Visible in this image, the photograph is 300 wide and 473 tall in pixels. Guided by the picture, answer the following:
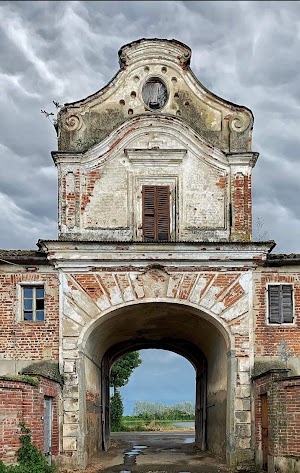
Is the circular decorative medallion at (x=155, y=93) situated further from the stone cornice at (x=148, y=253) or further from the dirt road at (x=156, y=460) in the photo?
the dirt road at (x=156, y=460)

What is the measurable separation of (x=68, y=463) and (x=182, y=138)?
9.66 m

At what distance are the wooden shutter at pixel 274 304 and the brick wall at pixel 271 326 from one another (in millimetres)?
146

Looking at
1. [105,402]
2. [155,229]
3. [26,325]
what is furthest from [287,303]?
[105,402]

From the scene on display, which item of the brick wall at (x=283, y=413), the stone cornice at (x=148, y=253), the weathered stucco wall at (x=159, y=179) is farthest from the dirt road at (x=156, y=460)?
the weathered stucco wall at (x=159, y=179)

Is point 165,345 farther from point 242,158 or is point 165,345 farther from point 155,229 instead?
point 242,158

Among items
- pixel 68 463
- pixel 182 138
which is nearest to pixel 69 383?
pixel 68 463

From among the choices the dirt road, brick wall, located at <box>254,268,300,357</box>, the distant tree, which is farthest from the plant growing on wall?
brick wall, located at <box>254,268,300,357</box>

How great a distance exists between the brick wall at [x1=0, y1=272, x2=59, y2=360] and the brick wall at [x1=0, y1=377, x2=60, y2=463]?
200 centimetres

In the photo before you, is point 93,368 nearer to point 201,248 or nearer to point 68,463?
point 68,463

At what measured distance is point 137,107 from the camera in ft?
67.6

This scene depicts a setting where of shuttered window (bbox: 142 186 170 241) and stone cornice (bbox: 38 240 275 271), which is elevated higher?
shuttered window (bbox: 142 186 170 241)

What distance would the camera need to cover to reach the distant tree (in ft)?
131

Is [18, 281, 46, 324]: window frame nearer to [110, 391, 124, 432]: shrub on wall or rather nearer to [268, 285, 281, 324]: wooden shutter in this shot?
[268, 285, 281, 324]: wooden shutter

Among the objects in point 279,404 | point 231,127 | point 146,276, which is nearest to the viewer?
point 279,404
